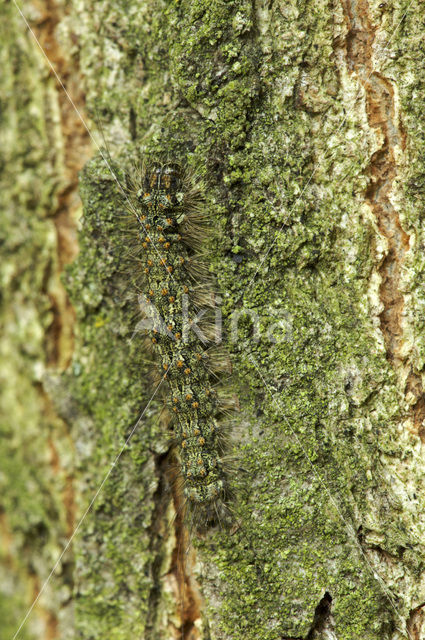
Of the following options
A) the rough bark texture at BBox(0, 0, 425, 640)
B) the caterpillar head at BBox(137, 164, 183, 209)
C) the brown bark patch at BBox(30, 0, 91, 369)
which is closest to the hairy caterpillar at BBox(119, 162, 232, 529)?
the caterpillar head at BBox(137, 164, 183, 209)

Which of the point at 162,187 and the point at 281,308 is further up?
the point at 162,187

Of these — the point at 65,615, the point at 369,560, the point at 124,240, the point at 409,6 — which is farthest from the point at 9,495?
the point at 409,6

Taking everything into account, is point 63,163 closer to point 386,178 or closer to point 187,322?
point 187,322

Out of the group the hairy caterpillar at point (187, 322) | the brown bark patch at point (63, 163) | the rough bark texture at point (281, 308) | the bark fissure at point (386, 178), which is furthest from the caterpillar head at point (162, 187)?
the bark fissure at point (386, 178)

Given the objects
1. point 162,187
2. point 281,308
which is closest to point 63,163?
point 162,187

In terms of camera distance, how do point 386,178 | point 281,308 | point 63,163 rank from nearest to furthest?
1. point 386,178
2. point 281,308
3. point 63,163

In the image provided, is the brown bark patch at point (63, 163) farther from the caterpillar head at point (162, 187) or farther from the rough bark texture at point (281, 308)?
the caterpillar head at point (162, 187)

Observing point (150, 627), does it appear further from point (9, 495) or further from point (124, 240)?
point (124, 240)
